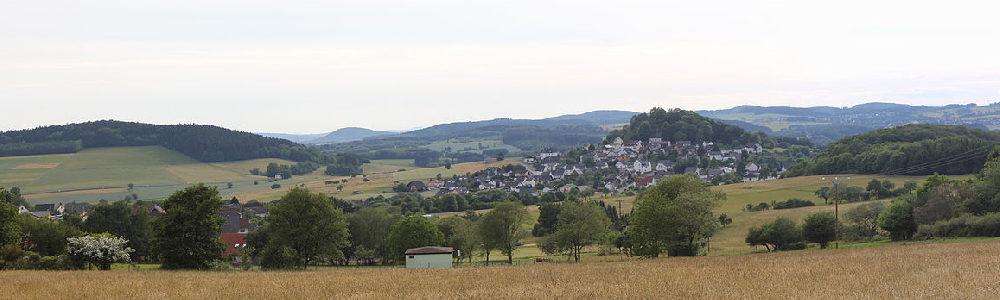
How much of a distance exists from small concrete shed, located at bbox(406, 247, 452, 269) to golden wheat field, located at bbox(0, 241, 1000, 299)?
11984mm

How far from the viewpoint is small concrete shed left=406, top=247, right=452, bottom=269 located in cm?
4109

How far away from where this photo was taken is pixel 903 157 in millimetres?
125000

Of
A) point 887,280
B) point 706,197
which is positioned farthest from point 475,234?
point 887,280

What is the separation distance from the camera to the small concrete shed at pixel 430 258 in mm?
41091

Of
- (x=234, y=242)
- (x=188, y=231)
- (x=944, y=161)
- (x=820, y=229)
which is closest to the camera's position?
(x=188, y=231)

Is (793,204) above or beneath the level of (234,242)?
beneath

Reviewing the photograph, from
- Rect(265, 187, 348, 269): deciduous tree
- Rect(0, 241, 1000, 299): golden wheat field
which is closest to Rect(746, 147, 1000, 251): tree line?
Rect(0, 241, 1000, 299): golden wheat field

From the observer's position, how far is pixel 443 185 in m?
176

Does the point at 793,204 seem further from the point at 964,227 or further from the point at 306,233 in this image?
the point at 306,233

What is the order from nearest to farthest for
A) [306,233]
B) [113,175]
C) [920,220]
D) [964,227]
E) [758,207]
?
[306,233] < [964,227] < [920,220] < [758,207] < [113,175]

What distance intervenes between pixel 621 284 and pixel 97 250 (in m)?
30.7

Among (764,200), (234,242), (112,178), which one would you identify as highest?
(112,178)

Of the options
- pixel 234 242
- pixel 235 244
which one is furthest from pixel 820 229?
pixel 234 242

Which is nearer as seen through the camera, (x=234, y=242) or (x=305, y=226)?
(x=305, y=226)
